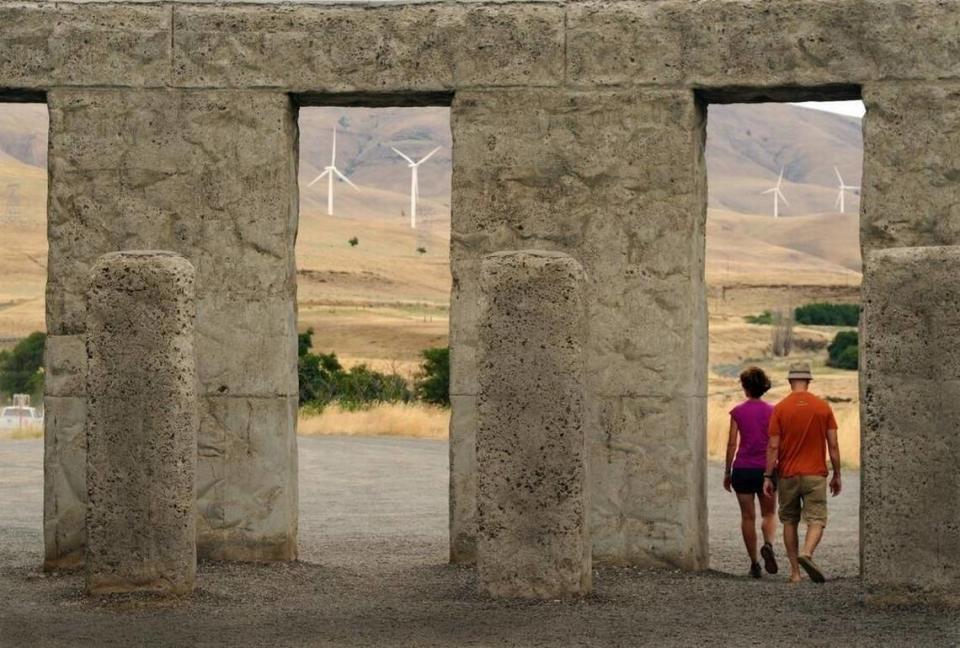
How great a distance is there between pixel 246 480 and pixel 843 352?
139 ft

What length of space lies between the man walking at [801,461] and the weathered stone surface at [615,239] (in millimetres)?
578

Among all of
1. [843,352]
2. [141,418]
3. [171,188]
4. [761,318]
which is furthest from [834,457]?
[761,318]

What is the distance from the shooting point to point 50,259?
12.4 m

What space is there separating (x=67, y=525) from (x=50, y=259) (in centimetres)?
173

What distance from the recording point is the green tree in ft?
152

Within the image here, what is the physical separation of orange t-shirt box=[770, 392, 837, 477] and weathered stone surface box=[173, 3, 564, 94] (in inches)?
101

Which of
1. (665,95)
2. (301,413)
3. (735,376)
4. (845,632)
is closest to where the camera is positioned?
(845,632)

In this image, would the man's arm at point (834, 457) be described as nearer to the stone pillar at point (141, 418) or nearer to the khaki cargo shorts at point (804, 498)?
the khaki cargo shorts at point (804, 498)

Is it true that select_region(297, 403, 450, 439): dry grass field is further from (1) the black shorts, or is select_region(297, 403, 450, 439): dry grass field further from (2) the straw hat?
(2) the straw hat

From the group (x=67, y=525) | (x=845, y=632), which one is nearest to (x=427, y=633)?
(x=845, y=632)

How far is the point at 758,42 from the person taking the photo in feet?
40.0

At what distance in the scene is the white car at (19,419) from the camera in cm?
3212

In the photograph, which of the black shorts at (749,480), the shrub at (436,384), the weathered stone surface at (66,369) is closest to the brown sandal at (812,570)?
the black shorts at (749,480)

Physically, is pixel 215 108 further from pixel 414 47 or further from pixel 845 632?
pixel 845 632
